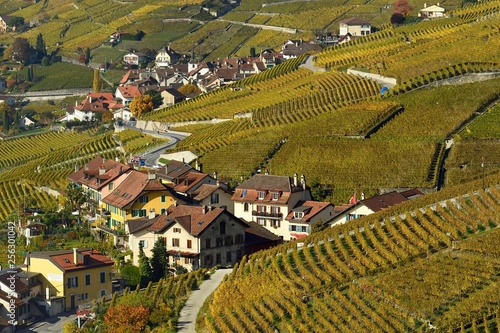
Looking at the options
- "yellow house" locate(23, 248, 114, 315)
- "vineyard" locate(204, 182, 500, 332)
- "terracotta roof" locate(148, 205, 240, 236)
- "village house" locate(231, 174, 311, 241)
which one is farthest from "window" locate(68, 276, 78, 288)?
"village house" locate(231, 174, 311, 241)

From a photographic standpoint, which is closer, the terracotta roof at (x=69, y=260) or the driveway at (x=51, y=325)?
the driveway at (x=51, y=325)

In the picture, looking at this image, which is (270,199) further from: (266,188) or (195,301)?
(195,301)

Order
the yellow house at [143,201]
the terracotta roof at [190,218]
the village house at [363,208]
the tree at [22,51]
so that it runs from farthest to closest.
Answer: the tree at [22,51], the yellow house at [143,201], the village house at [363,208], the terracotta roof at [190,218]

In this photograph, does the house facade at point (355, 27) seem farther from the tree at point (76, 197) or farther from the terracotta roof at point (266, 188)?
the terracotta roof at point (266, 188)

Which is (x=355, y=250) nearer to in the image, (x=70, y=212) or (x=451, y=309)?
(x=451, y=309)

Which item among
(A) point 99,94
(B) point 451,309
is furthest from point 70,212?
A: (A) point 99,94

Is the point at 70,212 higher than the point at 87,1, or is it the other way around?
the point at 87,1

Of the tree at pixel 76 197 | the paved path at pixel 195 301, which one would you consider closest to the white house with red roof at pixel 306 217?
the paved path at pixel 195 301
